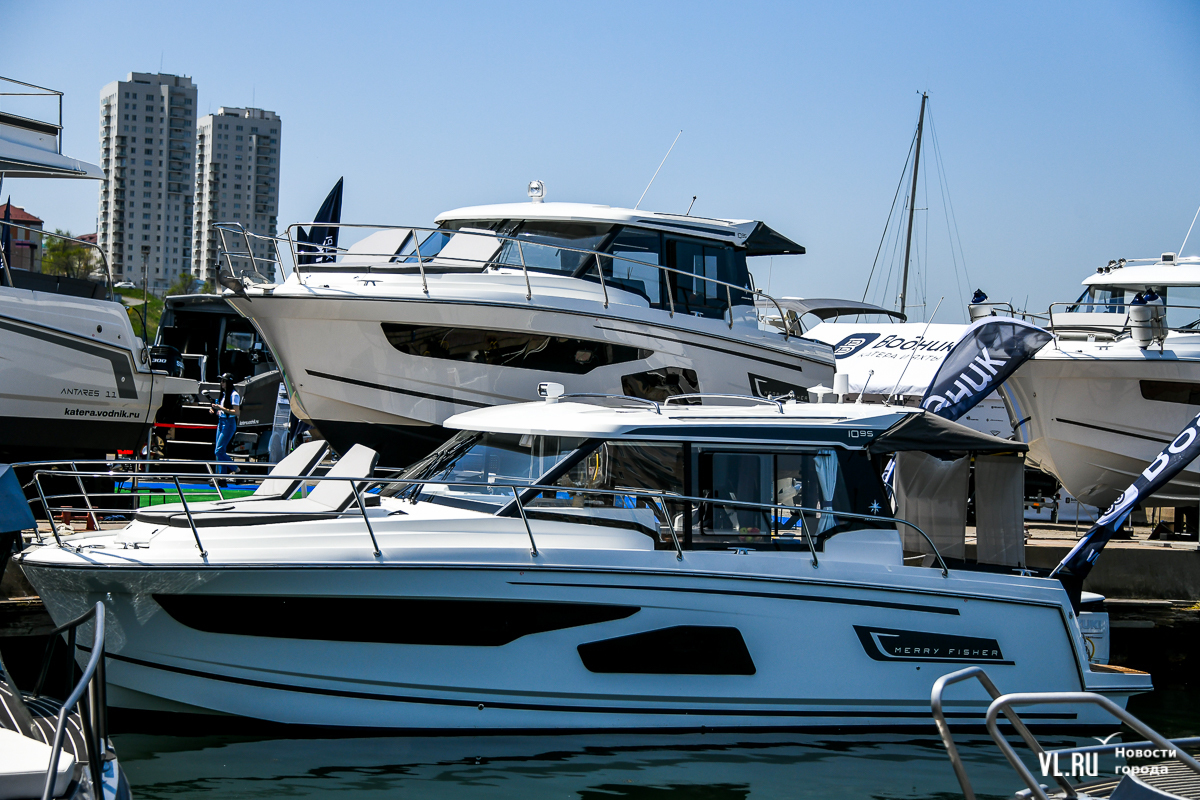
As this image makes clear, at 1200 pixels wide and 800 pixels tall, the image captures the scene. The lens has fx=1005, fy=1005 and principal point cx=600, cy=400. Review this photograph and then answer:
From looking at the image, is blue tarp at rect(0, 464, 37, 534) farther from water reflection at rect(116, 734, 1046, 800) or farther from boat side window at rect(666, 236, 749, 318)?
boat side window at rect(666, 236, 749, 318)

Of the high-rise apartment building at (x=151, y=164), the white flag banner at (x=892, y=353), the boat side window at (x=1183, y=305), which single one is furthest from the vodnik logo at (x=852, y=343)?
the high-rise apartment building at (x=151, y=164)

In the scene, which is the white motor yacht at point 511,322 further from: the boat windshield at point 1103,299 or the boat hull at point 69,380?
the boat windshield at point 1103,299

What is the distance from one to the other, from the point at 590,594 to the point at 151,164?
11873cm

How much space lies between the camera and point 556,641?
559cm

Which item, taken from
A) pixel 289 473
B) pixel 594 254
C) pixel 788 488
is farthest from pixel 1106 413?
pixel 289 473

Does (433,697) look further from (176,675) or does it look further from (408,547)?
(176,675)

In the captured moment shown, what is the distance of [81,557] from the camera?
5320 millimetres

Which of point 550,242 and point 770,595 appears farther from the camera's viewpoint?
point 550,242

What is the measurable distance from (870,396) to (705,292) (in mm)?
3632

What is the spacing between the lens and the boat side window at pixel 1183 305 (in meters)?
11.4

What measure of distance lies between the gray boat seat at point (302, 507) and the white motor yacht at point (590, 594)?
0.02 meters

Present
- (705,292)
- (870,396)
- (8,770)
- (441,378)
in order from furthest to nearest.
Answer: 1. (870,396)
2. (705,292)
3. (441,378)
4. (8,770)

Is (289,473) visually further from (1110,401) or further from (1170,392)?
(1170,392)

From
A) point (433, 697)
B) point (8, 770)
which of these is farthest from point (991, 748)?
point (8, 770)
